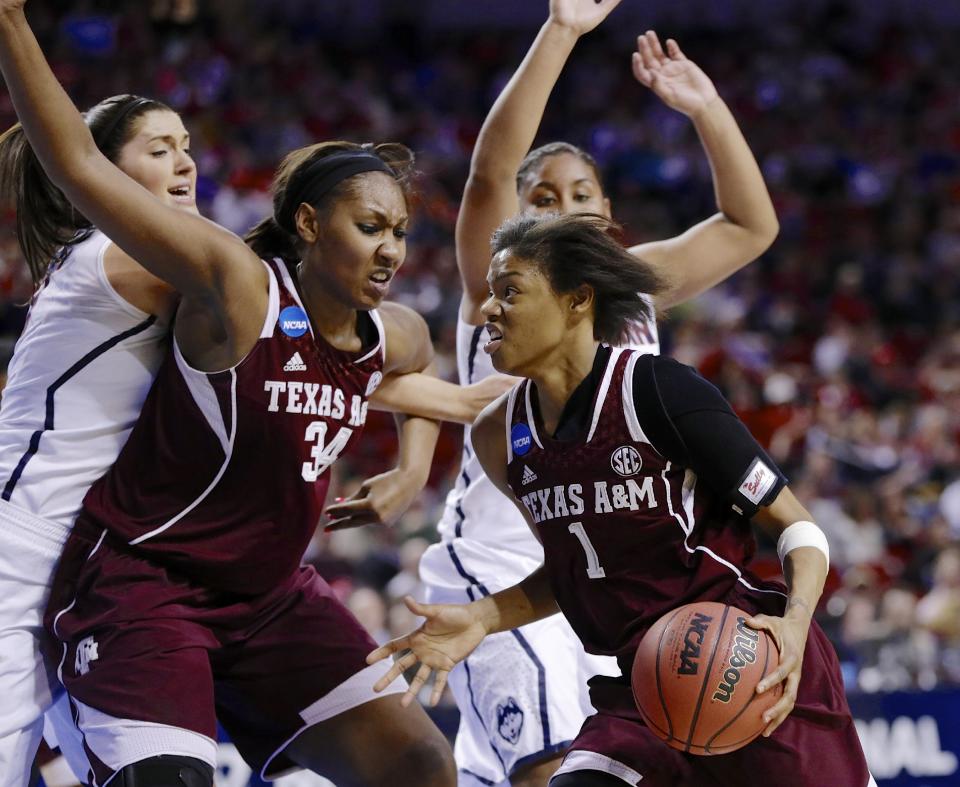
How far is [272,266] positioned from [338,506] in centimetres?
82

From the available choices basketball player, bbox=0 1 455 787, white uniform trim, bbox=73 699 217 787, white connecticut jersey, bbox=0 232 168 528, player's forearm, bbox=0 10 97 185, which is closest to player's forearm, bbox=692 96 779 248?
basketball player, bbox=0 1 455 787

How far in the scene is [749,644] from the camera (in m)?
2.88

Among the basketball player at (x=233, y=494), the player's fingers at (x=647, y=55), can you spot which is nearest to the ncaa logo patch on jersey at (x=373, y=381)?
the basketball player at (x=233, y=494)

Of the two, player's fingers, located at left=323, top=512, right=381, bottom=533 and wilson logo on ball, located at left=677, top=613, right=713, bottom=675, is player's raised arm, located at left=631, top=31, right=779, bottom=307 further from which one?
wilson logo on ball, located at left=677, top=613, right=713, bottom=675

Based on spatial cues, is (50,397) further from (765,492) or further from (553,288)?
(765,492)

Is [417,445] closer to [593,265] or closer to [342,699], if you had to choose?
[342,699]

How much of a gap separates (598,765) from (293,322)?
1266 millimetres

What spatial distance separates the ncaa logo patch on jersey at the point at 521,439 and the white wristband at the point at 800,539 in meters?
0.62

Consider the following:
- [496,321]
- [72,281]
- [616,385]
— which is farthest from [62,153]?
[616,385]

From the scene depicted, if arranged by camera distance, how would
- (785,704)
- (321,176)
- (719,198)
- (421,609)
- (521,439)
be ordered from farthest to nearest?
(719,198) < (321,176) < (521,439) < (421,609) < (785,704)

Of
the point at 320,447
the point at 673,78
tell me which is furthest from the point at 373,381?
the point at 673,78

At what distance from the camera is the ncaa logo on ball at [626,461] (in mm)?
3137

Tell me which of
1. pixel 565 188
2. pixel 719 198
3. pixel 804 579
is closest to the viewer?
pixel 804 579

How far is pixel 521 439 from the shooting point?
3.33 metres
